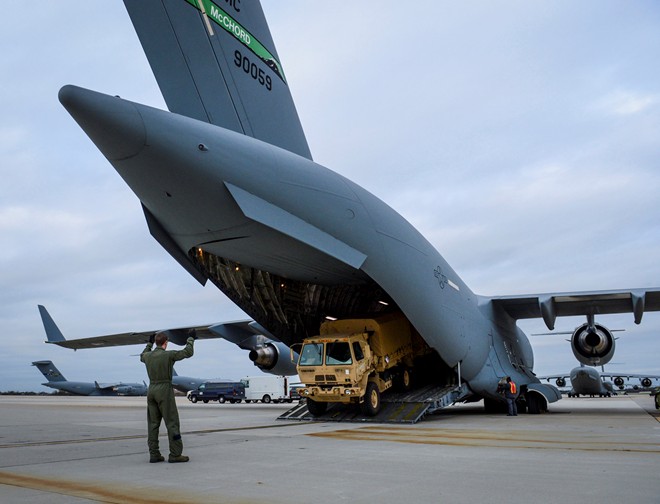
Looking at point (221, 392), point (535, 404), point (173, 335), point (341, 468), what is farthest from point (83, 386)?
point (341, 468)

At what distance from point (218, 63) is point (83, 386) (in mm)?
50237

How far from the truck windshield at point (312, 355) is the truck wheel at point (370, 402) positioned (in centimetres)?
125

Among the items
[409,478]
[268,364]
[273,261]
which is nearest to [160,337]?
[409,478]

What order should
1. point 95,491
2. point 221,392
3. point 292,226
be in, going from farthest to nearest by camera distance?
point 221,392 → point 292,226 → point 95,491

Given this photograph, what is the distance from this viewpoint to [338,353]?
12125mm

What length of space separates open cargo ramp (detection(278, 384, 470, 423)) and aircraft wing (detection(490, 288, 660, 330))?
3.57 metres

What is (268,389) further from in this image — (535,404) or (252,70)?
(252,70)

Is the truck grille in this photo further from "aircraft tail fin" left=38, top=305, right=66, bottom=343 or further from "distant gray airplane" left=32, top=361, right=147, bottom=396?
"distant gray airplane" left=32, top=361, right=147, bottom=396

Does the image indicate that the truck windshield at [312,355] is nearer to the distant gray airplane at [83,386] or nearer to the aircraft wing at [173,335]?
the aircraft wing at [173,335]

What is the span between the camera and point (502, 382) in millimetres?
15922

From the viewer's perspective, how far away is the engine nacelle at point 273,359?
55.4 feet

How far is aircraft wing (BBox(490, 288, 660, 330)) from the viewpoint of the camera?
51.2ft

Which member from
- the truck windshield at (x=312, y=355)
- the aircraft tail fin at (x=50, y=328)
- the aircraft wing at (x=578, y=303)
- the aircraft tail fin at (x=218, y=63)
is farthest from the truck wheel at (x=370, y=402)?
the aircraft tail fin at (x=50, y=328)

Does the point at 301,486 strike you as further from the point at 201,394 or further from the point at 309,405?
the point at 201,394
